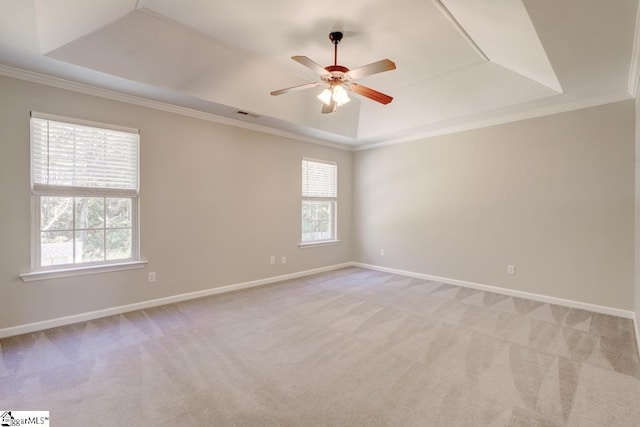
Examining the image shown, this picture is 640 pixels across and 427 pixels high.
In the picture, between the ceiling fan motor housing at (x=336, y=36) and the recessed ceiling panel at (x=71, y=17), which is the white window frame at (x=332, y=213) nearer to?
the ceiling fan motor housing at (x=336, y=36)

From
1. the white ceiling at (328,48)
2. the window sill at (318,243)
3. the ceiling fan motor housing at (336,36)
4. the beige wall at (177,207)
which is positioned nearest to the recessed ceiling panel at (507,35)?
the white ceiling at (328,48)

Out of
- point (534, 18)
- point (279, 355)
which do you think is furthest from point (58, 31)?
point (534, 18)

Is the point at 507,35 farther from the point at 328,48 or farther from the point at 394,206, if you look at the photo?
the point at 394,206

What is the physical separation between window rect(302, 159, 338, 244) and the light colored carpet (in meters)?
2.18

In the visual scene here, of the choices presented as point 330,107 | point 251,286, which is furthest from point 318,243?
point 330,107

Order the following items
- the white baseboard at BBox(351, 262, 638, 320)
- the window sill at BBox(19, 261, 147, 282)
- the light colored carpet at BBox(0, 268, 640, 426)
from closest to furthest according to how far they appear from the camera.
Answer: the light colored carpet at BBox(0, 268, 640, 426) < the window sill at BBox(19, 261, 147, 282) < the white baseboard at BBox(351, 262, 638, 320)

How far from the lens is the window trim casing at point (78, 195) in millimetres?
3037

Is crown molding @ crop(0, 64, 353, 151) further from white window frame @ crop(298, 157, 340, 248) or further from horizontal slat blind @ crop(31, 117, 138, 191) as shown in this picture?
white window frame @ crop(298, 157, 340, 248)

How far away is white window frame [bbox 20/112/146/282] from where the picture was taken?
3039 millimetres

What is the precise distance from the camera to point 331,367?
7.82ft

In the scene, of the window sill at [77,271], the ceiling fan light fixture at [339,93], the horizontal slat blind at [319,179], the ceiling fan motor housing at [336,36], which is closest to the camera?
the ceiling fan light fixture at [339,93]

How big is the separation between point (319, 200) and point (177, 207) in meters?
2.66

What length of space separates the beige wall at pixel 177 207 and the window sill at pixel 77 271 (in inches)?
2.3

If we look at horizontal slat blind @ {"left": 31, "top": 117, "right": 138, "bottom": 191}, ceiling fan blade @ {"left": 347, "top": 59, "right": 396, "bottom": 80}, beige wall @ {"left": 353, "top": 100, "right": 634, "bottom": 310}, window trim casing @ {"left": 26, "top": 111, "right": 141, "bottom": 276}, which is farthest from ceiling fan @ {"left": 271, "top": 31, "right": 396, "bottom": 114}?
beige wall @ {"left": 353, "top": 100, "right": 634, "bottom": 310}
